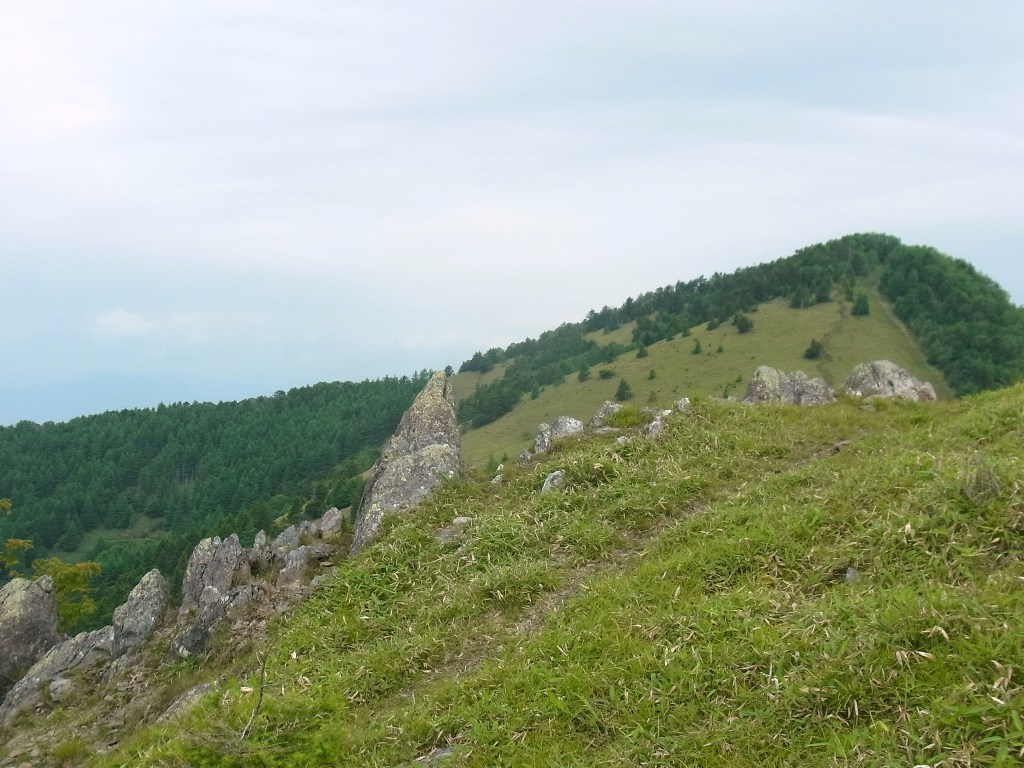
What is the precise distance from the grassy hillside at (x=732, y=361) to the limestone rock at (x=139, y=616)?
100 metres

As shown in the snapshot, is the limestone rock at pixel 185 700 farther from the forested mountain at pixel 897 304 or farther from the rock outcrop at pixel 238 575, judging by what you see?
the forested mountain at pixel 897 304

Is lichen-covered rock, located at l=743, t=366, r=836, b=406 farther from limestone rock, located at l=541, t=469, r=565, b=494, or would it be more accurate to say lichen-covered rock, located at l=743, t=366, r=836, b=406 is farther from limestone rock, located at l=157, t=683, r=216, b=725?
limestone rock, located at l=157, t=683, r=216, b=725

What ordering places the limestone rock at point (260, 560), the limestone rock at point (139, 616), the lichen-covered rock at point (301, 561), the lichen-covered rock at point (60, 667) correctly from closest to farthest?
1. the lichen-covered rock at point (60, 667)
2. the lichen-covered rock at point (301, 561)
3. the limestone rock at point (139, 616)
4. the limestone rock at point (260, 560)

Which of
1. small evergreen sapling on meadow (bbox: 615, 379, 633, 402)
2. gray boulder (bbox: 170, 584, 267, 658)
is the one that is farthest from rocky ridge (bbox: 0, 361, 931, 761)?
small evergreen sapling on meadow (bbox: 615, 379, 633, 402)

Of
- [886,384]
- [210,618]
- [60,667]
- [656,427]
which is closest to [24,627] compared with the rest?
→ [60,667]

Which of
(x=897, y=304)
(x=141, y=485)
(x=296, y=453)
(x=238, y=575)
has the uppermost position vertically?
(x=897, y=304)

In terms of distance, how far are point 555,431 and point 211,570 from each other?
38.6 ft

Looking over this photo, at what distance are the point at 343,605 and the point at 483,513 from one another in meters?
4.29

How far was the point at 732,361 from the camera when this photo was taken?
137 m

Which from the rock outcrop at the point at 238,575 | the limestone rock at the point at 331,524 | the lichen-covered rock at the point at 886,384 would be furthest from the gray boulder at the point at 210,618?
the lichen-covered rock at the point at 886,384

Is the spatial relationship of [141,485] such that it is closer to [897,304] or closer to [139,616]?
[139,616]

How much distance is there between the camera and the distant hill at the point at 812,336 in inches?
5005

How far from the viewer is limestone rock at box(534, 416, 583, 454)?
856 inches

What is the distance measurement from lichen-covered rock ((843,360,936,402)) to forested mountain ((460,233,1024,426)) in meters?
96.6
